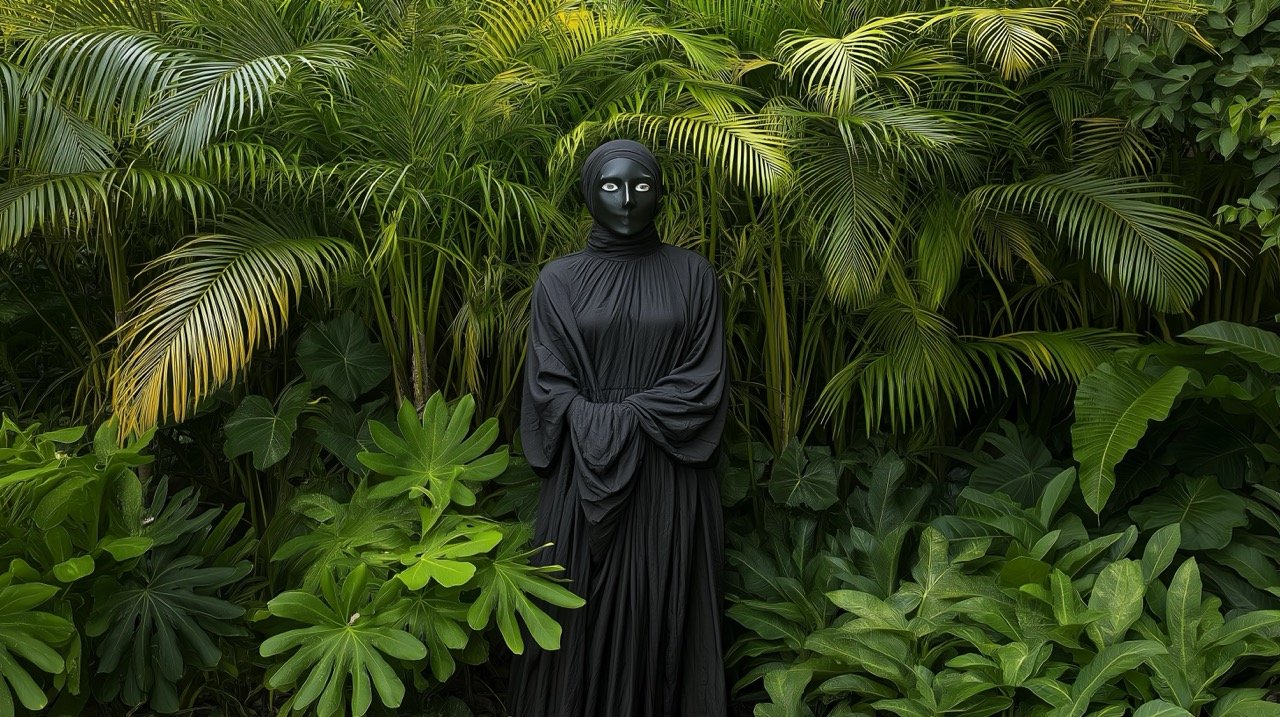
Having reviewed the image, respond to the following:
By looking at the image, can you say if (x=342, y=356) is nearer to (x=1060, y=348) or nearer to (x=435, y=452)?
(x=435, y=452)

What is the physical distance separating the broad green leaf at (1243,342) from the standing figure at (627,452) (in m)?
1.56

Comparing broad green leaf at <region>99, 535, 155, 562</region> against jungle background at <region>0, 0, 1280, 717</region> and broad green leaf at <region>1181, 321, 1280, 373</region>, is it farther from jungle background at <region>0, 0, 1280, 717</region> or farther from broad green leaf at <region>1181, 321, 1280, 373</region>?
broad green leaf at <region>1181, 321, 1280, 373</region>

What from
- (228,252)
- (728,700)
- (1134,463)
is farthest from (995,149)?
(228,252)

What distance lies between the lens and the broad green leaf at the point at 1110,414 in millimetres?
3457

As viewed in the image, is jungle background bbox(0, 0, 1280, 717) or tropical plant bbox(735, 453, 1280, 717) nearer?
tropical plant bbox(735, 453, 1280, 717)

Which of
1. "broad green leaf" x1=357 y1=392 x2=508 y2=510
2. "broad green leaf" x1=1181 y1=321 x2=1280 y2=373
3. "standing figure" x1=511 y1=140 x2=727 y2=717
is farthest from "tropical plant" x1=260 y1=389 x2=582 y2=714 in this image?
"broad green leaf" x1=1181 y1=321 x2=1280 y2=373

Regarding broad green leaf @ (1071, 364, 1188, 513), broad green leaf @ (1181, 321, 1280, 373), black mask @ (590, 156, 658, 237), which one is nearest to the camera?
black mask @ (590, 156, 658, 237)

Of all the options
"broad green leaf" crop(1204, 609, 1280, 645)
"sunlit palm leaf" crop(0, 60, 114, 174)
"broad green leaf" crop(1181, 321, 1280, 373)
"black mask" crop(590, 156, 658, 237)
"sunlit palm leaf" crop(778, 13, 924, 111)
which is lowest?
"broad green leaf" crop(1204, 609, 1280, 645)

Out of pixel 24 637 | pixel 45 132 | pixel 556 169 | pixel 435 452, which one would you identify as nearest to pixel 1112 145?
pixel 556 169

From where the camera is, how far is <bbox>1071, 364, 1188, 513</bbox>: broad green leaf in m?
3.46

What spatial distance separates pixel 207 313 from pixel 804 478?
2.01 m

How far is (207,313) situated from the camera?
3.53 m

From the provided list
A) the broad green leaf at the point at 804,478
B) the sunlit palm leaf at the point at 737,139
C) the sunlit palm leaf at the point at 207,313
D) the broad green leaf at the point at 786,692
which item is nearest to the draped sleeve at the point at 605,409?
the sunlit palm leaf at the point at 737,139

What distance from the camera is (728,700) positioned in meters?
3.70
